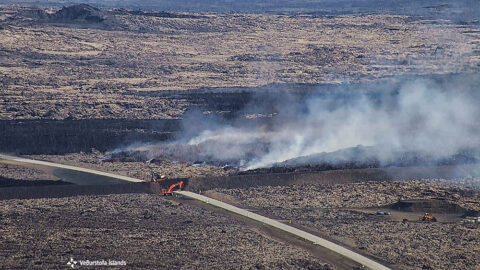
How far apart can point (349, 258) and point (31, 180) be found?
104 ft

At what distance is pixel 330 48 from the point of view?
141 meters

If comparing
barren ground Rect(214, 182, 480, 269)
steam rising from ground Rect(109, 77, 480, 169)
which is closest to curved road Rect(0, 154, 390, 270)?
barren ground Rect(214, 182, 480, 269)

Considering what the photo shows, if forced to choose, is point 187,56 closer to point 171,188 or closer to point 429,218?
point 171,188

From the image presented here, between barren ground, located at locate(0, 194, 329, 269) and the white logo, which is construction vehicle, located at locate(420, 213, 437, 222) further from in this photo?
the white logo

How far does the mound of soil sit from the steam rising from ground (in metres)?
11.9

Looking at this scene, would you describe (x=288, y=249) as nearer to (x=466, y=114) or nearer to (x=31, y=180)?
(x=31, y=180)

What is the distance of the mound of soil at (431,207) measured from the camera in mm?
63688

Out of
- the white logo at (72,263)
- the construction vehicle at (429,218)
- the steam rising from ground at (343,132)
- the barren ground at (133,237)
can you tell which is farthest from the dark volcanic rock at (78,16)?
the white logo at (72,263)

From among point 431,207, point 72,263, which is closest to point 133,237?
point 72,263

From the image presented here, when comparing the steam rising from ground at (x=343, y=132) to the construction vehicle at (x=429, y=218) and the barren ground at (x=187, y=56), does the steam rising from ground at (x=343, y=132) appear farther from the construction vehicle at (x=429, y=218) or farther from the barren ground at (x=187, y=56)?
the construction vehicle at (x=429, y=218)

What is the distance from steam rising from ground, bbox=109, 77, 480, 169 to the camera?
79562 millimetres

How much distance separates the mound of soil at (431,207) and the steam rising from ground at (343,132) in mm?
11897

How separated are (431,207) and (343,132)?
21669 millimetres

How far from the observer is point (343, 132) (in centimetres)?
8450
